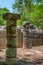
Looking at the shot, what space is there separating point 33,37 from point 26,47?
4.99 ft

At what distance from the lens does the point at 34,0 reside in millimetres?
7594

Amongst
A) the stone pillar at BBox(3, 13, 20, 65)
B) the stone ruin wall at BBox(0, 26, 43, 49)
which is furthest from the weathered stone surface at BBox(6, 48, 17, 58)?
the stone ruin wall at BBox(0, 26, 43, 49)

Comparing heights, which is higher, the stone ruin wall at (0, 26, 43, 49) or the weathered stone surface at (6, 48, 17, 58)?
the weathered stone surface at (6, 48, 17, 58)

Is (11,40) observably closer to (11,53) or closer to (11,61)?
(11,53)

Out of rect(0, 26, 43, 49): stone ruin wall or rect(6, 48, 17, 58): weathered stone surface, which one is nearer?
rect(6, 48, 17, 58): weathered stone surface

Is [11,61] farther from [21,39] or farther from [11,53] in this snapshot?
[21,39]

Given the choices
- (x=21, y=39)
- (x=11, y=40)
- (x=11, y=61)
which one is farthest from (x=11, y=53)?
(x=21, y=39)

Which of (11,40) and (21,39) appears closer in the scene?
(11,40)

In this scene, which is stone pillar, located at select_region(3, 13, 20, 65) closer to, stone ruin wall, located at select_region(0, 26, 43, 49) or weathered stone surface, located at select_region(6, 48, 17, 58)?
weathered stone surface, located at select_region(6, 48, 17, 58)

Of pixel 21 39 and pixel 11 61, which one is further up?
pixel 11 61

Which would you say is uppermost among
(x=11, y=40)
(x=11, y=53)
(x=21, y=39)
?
(x=11, y=40)

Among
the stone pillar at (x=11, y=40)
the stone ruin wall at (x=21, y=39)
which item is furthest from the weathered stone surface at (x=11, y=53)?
the stone ruin wall at (x=21, y=39)

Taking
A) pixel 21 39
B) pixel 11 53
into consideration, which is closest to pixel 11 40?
pixel 11 53

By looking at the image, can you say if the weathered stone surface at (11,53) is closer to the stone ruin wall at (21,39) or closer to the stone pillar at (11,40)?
the stone pillar at (11,40)
